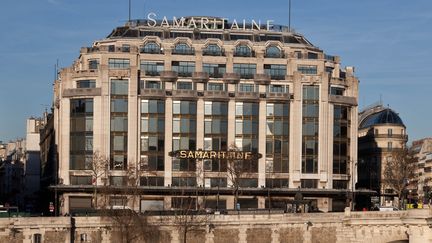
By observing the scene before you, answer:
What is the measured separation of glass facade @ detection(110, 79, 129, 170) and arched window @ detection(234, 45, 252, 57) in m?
22.2

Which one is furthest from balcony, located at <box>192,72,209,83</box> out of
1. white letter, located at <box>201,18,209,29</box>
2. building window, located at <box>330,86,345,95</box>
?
building window, located at <box>330,86,345,95</box>

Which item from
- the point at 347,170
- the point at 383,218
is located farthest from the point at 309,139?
the point at 383,218

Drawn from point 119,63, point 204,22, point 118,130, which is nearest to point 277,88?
point 204,22

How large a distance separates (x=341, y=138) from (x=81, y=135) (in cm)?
4259

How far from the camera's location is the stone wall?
360 feet

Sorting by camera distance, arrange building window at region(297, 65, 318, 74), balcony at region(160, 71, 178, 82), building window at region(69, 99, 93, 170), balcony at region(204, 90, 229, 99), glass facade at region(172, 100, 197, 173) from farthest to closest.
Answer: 1. building window at region(297, 65, 318, 74)
2. balcony at region(160, 71, 178, 82)
3. balcony at region(204, 90, 229, 99)
4. glass facade at region(172, 100, 197, 173)
5. building window at region(69, 99, 93, 170)

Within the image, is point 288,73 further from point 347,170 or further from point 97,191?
point 97,191

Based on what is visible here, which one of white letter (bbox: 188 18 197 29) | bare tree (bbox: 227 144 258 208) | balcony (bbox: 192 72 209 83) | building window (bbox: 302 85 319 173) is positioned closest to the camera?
bare tree (bbox: 227 144 258 208)

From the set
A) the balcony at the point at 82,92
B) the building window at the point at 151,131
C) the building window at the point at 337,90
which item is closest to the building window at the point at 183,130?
the building window at the point at 151,131

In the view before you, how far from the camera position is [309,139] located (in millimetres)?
161875

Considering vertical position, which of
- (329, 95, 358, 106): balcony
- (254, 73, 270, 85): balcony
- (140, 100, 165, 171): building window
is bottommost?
(140, 100, 165, 171): building window

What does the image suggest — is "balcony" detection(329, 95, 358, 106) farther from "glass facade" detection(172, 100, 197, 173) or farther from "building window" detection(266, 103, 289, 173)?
"glass facade" detection(172, 100, 197, 173)

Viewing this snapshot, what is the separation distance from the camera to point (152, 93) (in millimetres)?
159750

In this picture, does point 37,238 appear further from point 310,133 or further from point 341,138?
point 341,138
